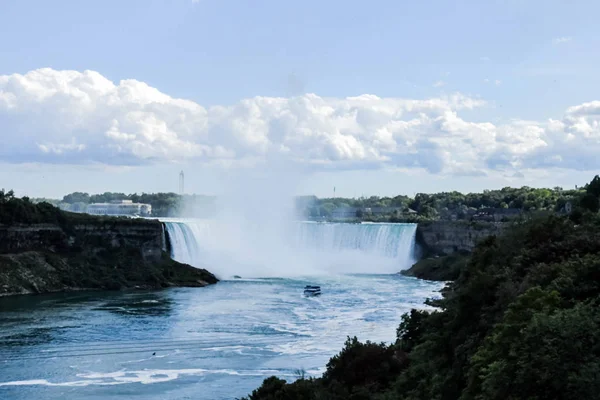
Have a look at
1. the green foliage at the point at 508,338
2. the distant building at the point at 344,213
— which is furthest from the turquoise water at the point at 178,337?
the distant building at the point at 344,213

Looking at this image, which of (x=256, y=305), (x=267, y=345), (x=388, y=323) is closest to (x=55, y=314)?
(x=256, y=305)

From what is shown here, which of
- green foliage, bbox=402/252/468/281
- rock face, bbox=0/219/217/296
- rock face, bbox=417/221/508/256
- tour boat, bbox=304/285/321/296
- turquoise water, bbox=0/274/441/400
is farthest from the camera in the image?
rock face, bbox=417/221/508/256

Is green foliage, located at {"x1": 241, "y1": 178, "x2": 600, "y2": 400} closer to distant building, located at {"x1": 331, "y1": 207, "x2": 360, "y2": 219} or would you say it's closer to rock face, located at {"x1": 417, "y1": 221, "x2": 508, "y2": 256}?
rock face, located at {"x1": 417, "y1": 221, "x2": 508, "y2": 256}

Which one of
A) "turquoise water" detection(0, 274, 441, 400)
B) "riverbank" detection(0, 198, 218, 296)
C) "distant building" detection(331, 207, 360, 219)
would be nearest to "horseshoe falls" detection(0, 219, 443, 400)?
"turquoise water" detection(0, 274, 441, 400)

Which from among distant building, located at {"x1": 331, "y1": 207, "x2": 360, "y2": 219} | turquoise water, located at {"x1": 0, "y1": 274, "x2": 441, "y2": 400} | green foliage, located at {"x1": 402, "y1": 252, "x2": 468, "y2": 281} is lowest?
turquoise water, located at {"x1": 0, "y1": 274, "x2": 441, "y2": 400}

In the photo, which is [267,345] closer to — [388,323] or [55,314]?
[388,323]

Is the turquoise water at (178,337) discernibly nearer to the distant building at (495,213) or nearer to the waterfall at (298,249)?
the waterfall at (298,249)
